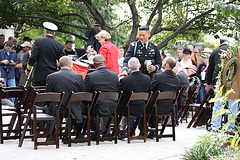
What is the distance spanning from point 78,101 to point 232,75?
2.71m

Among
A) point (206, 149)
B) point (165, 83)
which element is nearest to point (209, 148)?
point (206, 149)

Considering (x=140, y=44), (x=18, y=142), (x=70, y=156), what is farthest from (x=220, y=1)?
(x=140, y=44)

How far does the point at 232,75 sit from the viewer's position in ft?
29.3

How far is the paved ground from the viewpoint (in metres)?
7.85

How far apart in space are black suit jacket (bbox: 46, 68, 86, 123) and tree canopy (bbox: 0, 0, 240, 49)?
10.6 metres

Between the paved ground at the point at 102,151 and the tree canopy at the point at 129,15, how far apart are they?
10.8 m

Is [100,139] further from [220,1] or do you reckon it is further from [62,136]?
[220,1]

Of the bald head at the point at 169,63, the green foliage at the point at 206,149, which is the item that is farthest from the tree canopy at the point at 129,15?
the green foliage at the point at 206,149

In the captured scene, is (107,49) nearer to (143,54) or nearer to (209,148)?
(143,54)

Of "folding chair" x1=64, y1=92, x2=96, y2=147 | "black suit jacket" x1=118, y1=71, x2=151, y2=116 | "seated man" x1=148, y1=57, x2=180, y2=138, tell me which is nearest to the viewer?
"folding chair" x1=64, y1=92, x2=96, y2=147

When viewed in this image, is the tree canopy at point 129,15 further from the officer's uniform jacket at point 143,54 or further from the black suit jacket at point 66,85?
the black suit jacket at point 66,85

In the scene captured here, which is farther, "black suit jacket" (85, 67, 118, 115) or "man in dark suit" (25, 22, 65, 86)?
"man in dark suit" (25, 22, 65, 86)

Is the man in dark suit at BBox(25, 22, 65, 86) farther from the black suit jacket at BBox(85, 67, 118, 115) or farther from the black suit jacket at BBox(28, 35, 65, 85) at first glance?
the black suit jacket at BBox(85, 67, 118, 115)

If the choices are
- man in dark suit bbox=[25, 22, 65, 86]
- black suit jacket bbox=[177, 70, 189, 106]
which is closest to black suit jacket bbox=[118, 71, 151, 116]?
man in dark suit bbox=[25, 22, 65, 86]
